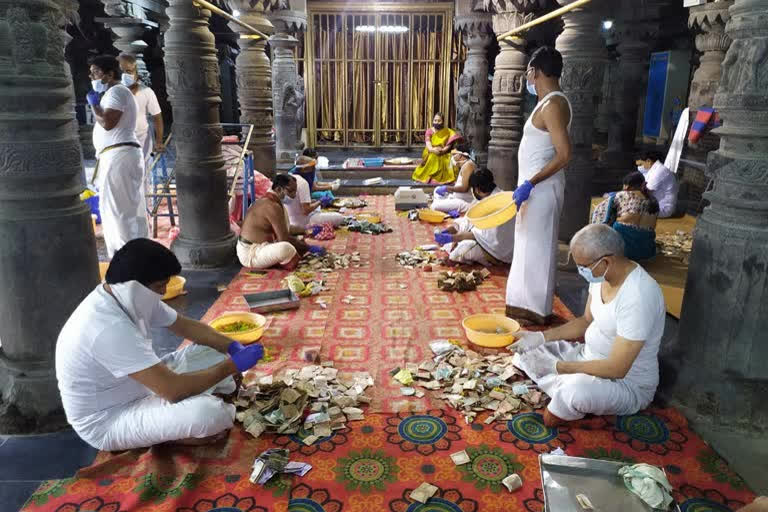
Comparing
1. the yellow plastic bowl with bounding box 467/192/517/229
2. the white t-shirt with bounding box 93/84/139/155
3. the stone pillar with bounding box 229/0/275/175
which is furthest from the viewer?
the stone pillar with bounding box 229/0/275/175

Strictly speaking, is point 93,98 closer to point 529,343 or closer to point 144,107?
point 144,107

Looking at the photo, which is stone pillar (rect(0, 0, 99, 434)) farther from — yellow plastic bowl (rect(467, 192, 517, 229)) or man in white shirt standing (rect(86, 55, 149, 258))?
yellow plastic bowl (rect(467, 192, 517, 229))

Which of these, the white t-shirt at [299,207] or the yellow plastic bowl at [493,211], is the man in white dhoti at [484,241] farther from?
the white t-shirt at [299,207]

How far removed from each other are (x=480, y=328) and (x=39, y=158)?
10.3 feet

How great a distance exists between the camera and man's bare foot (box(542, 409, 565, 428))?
323 centimetres

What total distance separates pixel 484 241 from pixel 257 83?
539 centimetres

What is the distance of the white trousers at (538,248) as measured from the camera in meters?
4.38

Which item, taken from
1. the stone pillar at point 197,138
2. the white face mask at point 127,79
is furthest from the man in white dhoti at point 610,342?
the white face mask at point 127,79

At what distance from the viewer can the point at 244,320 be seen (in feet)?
14.6

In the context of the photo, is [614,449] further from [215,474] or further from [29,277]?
[29,277]

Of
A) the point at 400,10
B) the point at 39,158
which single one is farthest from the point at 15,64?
the point at 400,10

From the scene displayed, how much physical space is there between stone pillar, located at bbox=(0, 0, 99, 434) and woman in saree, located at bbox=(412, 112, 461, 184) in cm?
805

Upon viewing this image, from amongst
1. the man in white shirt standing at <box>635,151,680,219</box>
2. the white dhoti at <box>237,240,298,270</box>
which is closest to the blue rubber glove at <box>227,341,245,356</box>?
the white dhoti at <box>237,240,298,270</box>

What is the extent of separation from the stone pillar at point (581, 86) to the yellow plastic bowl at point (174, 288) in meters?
4.36
